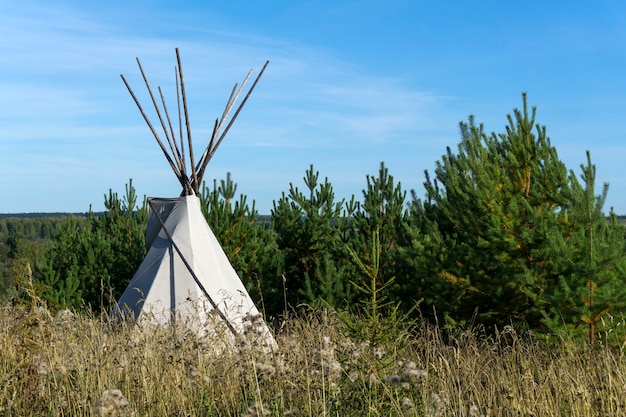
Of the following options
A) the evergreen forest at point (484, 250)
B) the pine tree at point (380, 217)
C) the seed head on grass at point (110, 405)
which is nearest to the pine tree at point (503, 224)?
the evergreen forest at point (484, 250)

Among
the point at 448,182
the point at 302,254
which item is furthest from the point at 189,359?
the point at 302,254

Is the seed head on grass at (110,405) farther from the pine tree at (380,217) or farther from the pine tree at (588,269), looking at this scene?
the pine tree at (380,217)

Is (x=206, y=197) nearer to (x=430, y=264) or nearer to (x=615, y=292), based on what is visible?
(x=430, y=264)

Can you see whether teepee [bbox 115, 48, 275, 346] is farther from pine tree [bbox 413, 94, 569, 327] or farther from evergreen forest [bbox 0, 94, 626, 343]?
pine tree [bbox 413, 94, 569, 327]

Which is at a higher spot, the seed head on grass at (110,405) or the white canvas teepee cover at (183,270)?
the white canvas teepee cover at (183,270)

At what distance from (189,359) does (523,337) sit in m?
4.84

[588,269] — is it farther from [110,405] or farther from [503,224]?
[110,405]

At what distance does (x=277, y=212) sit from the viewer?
42.3 ft

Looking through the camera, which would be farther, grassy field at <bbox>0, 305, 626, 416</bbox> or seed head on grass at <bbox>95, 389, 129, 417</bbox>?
A: grassy field at <bbox>0, 305, 626, 416</bbox>

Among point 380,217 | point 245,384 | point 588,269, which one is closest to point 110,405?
point 245,384

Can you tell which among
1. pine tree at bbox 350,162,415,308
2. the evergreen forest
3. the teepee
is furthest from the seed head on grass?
pine tree at bbox 350,162,415,308

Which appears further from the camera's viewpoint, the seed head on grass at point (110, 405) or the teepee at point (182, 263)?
the teepee at point (182, 263)

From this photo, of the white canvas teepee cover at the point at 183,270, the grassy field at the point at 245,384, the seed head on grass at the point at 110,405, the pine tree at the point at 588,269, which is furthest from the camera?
the white canvas teepee cover at the point at 183,270

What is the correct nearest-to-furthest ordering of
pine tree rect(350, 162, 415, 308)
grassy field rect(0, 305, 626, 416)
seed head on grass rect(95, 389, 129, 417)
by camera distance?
1. seed head on grass rect(95, 389, 129, 417)
2. grassy field rect(0, 305, 626, 416)
3. pine tree rect(350, 162, 415, 308)
